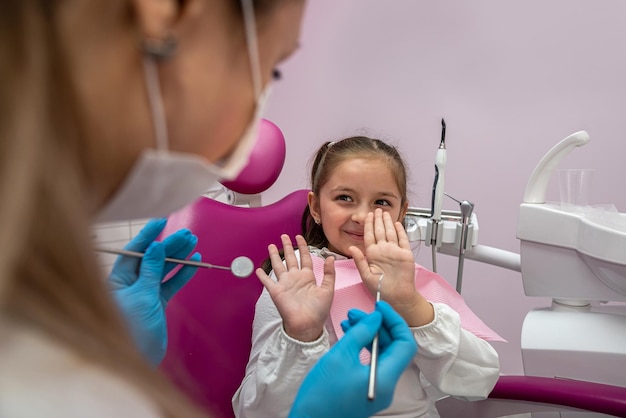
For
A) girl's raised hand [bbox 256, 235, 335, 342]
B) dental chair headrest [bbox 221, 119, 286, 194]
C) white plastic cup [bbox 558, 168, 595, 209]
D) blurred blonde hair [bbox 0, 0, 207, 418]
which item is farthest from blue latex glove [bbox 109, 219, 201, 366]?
white plastic cup [bbox 558, 168, 595, 209]

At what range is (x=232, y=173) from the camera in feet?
1.76

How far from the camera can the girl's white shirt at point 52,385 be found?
0.33 meters

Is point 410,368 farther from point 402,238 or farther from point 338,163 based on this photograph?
point 338,163

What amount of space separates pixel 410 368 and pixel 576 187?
24.1 inches

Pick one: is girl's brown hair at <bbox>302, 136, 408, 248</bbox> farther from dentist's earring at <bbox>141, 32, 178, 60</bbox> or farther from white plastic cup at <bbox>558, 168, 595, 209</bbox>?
dentist's earring at <bbox>141, 32, 178, 60</bbox>

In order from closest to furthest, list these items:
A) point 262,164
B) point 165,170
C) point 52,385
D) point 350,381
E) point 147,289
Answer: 1. point 52,385
2. point 165,170
3. point 350,381
4. point 147,289
5. point 262,164

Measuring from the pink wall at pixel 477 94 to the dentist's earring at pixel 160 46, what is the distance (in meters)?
1.48

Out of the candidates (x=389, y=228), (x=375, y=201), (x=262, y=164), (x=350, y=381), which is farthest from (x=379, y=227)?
(x=350, y=381)

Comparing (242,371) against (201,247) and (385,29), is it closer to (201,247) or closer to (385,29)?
(201,247)

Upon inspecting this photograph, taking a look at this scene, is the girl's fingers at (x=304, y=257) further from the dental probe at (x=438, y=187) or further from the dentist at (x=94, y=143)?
the dentist at (x=94, y=143)

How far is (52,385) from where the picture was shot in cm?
35

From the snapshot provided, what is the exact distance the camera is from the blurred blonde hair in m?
0.34

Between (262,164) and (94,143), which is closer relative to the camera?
(94,143)

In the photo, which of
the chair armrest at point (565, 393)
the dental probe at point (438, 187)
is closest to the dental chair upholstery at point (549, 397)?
the chair armrest at point (565, 393)
